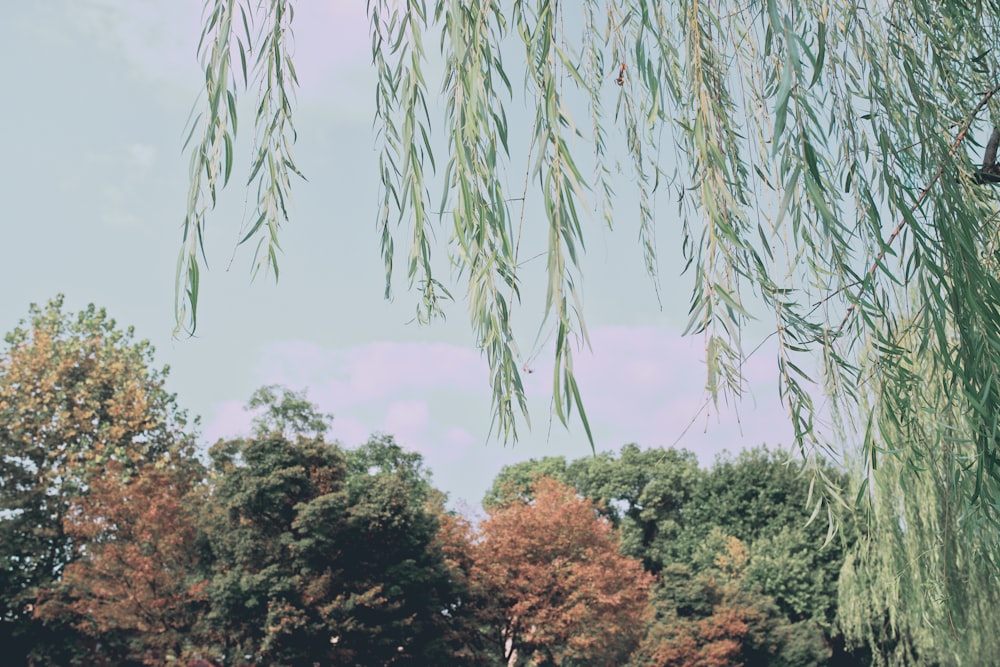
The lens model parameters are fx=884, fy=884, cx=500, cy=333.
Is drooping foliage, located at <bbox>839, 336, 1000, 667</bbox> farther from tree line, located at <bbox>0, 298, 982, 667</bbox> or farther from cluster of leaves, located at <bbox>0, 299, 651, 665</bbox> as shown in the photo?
cluster of leaves, located at <bbox>0, 299, 651, 665</bbox>

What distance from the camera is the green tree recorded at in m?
14.3

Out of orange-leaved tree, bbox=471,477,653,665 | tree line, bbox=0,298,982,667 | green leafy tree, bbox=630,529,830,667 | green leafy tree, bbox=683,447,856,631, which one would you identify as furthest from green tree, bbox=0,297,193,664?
green leafy tree, bbox=683,447,856,631

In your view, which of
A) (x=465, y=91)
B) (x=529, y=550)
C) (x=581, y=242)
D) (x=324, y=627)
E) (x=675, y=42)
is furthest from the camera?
(x=529, y=550)

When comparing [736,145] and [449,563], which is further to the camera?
[449,563]

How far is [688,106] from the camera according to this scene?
2441 millimetres

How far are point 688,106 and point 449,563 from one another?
1345 cm

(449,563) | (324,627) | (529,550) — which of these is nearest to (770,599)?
(529,550)

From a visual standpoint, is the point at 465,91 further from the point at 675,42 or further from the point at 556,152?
the point at 675,42

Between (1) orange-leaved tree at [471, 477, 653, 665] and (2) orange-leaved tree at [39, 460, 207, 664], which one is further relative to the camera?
(1) orange-leaved tree at [471, 477, 653, 665]

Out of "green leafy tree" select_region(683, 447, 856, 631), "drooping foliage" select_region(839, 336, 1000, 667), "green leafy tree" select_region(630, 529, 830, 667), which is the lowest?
"drooping foliage" select_region(839, 336, 1000, 667)

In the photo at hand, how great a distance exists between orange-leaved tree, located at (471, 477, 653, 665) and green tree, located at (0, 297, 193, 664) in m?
6.12

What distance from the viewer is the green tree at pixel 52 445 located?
47.0 ft

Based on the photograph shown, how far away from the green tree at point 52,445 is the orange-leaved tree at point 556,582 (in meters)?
6.12

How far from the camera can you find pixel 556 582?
1630cm
